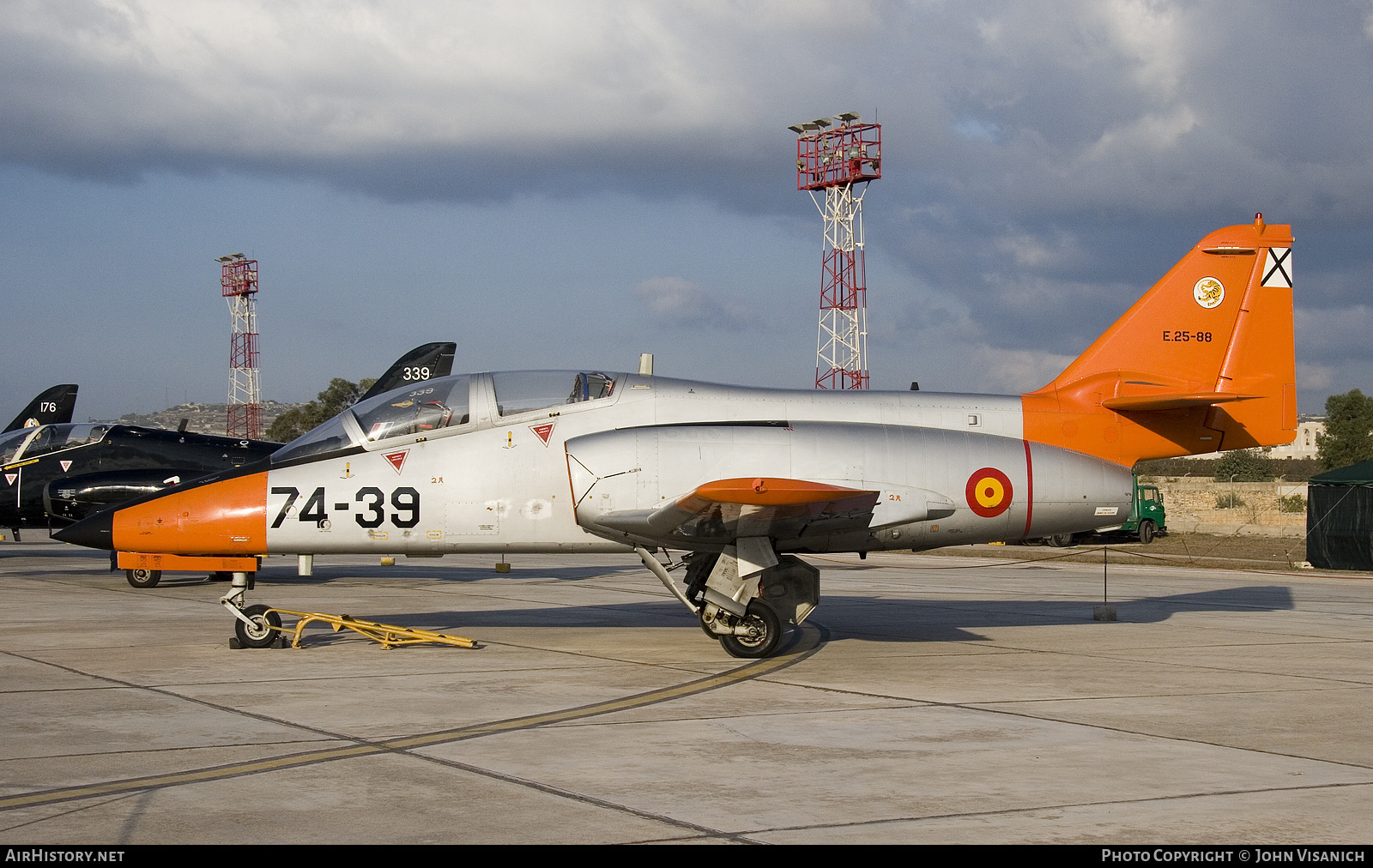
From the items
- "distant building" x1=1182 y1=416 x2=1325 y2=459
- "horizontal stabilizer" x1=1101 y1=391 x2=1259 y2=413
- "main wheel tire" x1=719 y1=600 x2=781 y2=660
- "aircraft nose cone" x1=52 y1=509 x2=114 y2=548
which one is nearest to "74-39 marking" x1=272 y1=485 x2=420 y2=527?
"aircraft nose cone" x1=52 y1=509 x2=114 y2=548

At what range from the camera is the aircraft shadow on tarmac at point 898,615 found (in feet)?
48.0

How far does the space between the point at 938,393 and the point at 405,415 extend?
5755mm

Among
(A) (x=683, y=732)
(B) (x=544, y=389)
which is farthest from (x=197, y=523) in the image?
(A) (x=683, y=732)

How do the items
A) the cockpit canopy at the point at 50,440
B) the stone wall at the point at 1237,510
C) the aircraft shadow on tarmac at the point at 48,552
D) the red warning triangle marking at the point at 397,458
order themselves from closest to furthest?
the red warning triangle marking at the point at 397,458 < the cockpit canopy at the point at 50,440 < the aircraft shadow on tarmac at the point at 48,552 < the stone wall at the point at 1237,510

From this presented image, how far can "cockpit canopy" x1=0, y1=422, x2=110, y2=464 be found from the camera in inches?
831

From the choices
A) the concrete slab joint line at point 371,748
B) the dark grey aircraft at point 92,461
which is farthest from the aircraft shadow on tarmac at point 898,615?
the dark grey aircraft at point 92,461

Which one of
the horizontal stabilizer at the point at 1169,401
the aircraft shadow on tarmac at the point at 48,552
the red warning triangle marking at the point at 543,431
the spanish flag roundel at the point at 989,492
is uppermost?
the horizontal stabilizer at the point at 1169,401

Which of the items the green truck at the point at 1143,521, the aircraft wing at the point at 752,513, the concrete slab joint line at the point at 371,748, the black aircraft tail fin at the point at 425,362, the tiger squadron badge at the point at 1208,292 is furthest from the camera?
the green truck at the point at 1143,521

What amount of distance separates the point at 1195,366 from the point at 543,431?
24.5 feet

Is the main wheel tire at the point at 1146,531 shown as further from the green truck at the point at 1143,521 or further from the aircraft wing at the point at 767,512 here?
the aircraft wing at the point at 767,512

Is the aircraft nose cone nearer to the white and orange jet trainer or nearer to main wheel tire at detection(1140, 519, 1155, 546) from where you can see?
the white and orange jet trainer

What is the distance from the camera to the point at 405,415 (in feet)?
39.6

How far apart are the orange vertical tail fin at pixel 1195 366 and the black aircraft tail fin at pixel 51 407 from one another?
39.9 metres

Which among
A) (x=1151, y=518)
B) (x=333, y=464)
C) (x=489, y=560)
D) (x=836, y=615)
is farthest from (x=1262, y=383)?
(x=1151, y=518)
